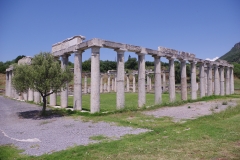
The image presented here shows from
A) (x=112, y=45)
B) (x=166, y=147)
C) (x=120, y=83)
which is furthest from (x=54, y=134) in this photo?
(x=112, y=45)

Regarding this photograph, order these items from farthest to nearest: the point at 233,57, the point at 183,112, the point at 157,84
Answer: the point at 233,57 < the point at 157,84 < the point at 183,112

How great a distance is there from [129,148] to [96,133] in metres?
3.05

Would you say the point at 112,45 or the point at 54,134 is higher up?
the point at 112,45

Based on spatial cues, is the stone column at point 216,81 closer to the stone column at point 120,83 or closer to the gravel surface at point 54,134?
the stone column at point 120,83

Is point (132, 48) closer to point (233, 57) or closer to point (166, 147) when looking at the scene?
point (166, 147)

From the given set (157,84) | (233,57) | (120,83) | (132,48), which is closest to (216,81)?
(157,84)

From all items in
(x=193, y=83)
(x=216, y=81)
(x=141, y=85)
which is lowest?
(x=141, y=85)

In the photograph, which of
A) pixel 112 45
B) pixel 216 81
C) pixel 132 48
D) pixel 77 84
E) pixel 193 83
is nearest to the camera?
pixel 112 45

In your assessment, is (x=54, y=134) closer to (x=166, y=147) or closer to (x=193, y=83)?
(x=166, y=147)

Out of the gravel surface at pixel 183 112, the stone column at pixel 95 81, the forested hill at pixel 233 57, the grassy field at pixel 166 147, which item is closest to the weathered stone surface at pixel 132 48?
the stone column at pixel 95 81

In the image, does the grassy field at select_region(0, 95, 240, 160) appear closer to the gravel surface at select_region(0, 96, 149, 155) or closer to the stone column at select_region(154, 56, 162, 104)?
the gravel surface at select_region(0, 96, 149, 155)

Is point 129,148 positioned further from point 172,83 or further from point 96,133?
point 172,83

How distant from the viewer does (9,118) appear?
15.2 m

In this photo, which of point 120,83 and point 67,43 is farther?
point 67,43
